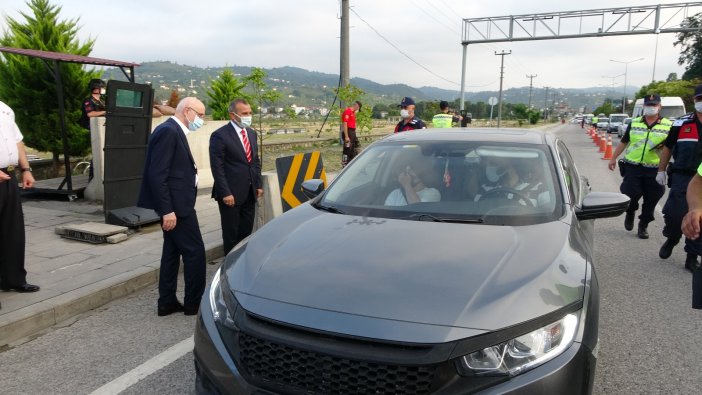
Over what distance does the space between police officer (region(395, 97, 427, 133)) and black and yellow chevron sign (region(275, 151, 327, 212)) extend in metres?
2.03

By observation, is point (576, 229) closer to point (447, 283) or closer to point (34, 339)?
point (447, 283)

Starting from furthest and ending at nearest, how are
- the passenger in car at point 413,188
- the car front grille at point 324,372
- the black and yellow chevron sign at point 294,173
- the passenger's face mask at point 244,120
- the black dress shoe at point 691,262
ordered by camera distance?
the black and yellow chevron sign at point 294,173
the black dress shoe at point 691,262
the passenger's face mask at point 244,120
the passenger in car at point 413,188
the car front grille at point 324,372

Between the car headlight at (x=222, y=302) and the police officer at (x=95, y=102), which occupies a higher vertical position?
the police officer at (x=95, y=102)

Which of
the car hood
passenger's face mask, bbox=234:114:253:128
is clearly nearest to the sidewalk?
passenger's face mask, bbox=234:114:253:128

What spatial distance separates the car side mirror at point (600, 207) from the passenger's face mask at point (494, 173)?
0.53 meters

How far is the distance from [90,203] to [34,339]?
15.9 feet

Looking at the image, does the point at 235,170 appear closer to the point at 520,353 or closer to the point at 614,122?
the point at 520,353

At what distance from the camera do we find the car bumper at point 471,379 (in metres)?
1.88

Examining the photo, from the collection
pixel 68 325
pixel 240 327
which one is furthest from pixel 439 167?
pixel 68 325

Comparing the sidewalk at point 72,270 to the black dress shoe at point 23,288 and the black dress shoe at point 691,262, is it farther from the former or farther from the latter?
the black dress shoe at point 691,262

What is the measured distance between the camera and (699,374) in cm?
326

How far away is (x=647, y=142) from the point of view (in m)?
6.75

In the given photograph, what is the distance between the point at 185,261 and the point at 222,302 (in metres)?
1.93

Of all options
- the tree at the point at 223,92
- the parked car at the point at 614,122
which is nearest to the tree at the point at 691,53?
A: the parked car at the point at 614,122
